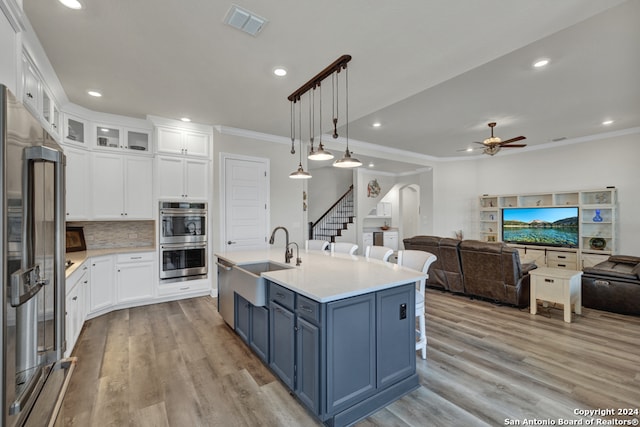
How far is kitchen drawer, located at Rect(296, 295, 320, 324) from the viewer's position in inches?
73.7

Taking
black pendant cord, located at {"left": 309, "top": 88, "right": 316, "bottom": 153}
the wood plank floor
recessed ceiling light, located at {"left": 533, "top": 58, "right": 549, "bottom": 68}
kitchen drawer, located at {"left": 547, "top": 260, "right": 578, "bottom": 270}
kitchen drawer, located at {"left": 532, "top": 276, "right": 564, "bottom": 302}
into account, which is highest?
recessed ceiling light, located at {"left": 533, "top": 58, "right": 549, "bottom": 68}

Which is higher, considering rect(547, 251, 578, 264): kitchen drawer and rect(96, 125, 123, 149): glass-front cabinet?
rect(96, 125, 123, 149): glass-front cabinet

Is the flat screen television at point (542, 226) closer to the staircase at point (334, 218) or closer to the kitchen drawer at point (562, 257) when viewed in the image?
the kitchen drawer at point (562, 257)

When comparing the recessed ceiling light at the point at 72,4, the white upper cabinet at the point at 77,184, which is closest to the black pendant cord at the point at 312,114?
the recessed ceiling light at the point at 72,4

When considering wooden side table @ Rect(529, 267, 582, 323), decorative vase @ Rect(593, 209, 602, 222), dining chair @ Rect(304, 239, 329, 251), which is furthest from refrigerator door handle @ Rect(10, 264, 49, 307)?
decorative vase @ Rect(593, 209, 602, 222)

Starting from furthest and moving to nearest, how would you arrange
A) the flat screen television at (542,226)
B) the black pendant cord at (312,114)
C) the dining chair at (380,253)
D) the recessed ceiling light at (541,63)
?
the flat screen television at (542,226), the black pendant cord at (312,114), the dining chair at (380,253), the recessed ceiling light at (541,63)

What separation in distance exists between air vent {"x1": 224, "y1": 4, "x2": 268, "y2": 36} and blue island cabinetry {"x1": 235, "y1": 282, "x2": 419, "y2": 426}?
2101 millimetres

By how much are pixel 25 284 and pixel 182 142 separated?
4.14 metres

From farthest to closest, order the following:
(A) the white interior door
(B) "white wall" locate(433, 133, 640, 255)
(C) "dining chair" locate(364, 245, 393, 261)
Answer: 1. (B) "white wall" locate(433, 133, 640, 255)
2. (A) the white interior door
3. (C) "dining chair" locate(364, 245, 393, 261)

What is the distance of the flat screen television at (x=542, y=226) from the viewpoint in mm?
6527

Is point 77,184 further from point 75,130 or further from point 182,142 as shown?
point 182,142

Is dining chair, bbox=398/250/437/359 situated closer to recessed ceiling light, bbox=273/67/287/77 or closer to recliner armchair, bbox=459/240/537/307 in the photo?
recliner armchair, bbox=459/240/537/307

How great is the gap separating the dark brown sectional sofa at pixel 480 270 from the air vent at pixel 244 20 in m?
4.05

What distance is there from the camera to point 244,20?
88.0 inches
